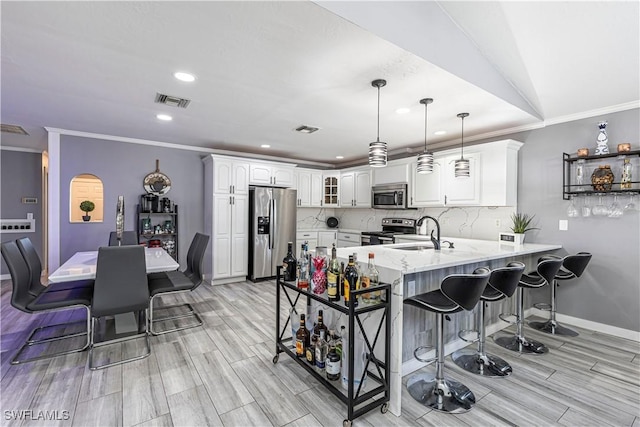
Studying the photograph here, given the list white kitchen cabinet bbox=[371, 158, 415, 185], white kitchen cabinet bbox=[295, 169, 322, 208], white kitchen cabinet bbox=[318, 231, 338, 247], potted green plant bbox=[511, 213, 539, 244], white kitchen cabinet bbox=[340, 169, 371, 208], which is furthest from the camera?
white kitchen cabinet bbox=[318, 231, 338, 247]

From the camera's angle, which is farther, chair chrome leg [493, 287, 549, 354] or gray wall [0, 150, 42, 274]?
gray wall [0, 150, 42, 274]

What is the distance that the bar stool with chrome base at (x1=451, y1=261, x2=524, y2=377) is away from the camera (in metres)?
2.26

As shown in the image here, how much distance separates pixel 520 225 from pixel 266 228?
12.4 feet

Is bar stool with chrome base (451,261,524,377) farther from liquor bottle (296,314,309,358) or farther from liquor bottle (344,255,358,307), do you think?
liquor bottle (296,314,309,358)

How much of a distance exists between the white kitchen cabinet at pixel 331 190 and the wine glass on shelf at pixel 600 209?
413cm

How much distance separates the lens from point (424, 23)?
214cm

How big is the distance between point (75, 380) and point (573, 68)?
16.0 ft

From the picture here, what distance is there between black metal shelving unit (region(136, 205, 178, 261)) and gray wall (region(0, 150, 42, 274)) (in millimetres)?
2511

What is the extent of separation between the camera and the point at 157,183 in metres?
4.93

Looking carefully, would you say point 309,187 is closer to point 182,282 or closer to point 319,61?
point 182,282

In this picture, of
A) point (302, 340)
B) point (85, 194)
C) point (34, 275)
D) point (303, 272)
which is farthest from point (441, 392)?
point (85, 194)

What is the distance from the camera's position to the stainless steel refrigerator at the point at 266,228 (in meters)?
5.21

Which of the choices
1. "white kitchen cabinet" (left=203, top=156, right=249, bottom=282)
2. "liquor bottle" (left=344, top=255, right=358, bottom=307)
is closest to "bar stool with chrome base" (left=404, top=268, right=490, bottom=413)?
"liquor bottle" (left=344, top=255, right=358, bottom=307)

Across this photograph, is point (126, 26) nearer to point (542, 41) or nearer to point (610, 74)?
point (542, 41)
